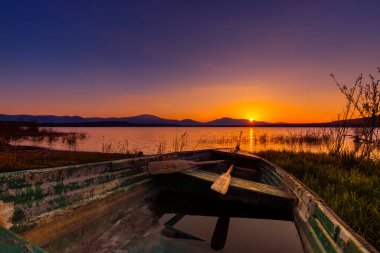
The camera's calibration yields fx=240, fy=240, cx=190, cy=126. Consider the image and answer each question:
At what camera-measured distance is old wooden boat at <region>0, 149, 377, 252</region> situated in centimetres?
194

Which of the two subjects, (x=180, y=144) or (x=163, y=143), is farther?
(x=180, y=144)

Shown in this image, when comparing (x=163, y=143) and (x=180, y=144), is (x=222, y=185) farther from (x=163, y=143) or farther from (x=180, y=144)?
(x=180, y=144)

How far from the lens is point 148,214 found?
10.2ft

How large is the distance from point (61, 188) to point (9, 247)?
1462mm

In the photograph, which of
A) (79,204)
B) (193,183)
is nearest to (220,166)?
(193,183)

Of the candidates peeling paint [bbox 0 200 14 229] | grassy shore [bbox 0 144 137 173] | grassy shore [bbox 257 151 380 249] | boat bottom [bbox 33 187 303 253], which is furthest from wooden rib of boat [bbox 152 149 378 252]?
grassy shore [bbox 0 144 137 173]

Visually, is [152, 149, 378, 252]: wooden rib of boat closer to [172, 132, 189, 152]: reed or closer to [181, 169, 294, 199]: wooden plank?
[181, 169, 294, 199]: wooden plank

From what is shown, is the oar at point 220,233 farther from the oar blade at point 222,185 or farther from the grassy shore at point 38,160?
the grassy shore at point 38,160

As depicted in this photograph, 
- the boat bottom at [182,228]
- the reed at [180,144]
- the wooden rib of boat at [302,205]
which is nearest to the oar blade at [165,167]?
the wooden rib of boat at [302,205]

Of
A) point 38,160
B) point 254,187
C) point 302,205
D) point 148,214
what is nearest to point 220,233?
point 254,187

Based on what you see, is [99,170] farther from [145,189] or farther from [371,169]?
[371,169]

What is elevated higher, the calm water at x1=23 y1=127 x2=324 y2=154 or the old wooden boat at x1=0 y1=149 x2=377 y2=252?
the old wooden boat at x1=0 y1=149 x2=377 y2=252

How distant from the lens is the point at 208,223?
3.51 metres

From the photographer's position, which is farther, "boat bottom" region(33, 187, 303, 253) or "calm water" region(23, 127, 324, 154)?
"calm water" region(23, 127, 324, 154)
